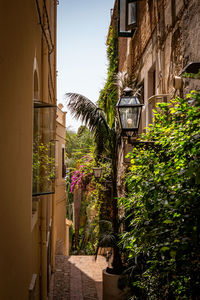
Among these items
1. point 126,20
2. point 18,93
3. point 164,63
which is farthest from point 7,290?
point 126,20

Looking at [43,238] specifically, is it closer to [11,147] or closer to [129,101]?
[129,101]

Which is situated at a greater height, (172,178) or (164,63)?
(164,63)

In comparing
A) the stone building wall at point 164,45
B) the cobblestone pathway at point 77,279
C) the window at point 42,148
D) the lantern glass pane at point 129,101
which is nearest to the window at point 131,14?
the stone building wall at point 164,45

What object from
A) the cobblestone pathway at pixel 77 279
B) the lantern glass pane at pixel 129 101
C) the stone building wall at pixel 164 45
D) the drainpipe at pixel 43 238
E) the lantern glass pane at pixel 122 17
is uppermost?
the lantern glass pane at pixel 122 17

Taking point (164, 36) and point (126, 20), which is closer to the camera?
point (164, 36)

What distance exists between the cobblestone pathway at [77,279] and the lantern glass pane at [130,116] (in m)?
6.10

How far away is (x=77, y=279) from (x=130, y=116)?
24.5 feet

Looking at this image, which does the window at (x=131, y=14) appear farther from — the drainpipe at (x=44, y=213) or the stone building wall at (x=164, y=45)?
the drainpipe at (x=44, y=213)

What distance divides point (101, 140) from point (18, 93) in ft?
21.2

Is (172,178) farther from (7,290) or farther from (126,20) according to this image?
(126,20)

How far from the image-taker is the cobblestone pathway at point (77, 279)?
880 centimetres

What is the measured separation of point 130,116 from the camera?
16.3ft

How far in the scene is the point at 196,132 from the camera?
2371 millimetres

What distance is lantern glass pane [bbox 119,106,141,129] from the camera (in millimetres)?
4938
